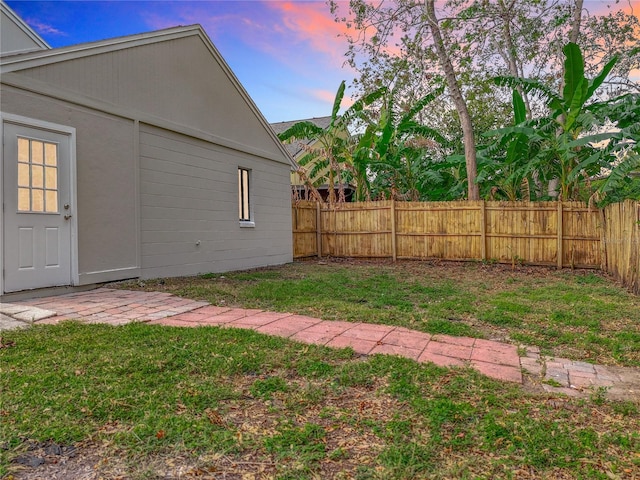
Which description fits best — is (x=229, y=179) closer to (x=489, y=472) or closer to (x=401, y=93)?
(x=401, y=93)

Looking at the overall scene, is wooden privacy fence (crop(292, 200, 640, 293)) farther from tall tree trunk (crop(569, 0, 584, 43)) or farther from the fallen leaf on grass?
the fallen leaf on grass

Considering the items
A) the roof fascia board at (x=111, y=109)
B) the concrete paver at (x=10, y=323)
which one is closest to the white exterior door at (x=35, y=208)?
the roof fascia board at (x=111, y=109)

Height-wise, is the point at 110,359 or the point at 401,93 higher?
the point at 401,93

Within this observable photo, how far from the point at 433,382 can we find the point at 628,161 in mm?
6989

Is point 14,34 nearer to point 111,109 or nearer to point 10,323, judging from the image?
point 111,109

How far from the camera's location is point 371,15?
9.10 m

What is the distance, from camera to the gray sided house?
5.06 metres

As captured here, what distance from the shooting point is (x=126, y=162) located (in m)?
6.39

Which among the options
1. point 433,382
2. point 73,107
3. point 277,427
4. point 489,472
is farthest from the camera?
point 73,107

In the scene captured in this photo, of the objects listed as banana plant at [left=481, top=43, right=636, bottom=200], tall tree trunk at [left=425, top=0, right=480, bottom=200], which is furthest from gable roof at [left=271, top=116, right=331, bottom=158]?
banana plant at [left=481, top=43, right=636, bottom=200]

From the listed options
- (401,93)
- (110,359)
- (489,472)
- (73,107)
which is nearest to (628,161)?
(401,93)

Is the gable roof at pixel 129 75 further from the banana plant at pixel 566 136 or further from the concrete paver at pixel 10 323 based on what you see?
the banana plant at pixel 566 136

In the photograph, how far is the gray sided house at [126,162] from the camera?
506cm

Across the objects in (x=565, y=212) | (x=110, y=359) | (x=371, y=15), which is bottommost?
(x=110, y=359)
